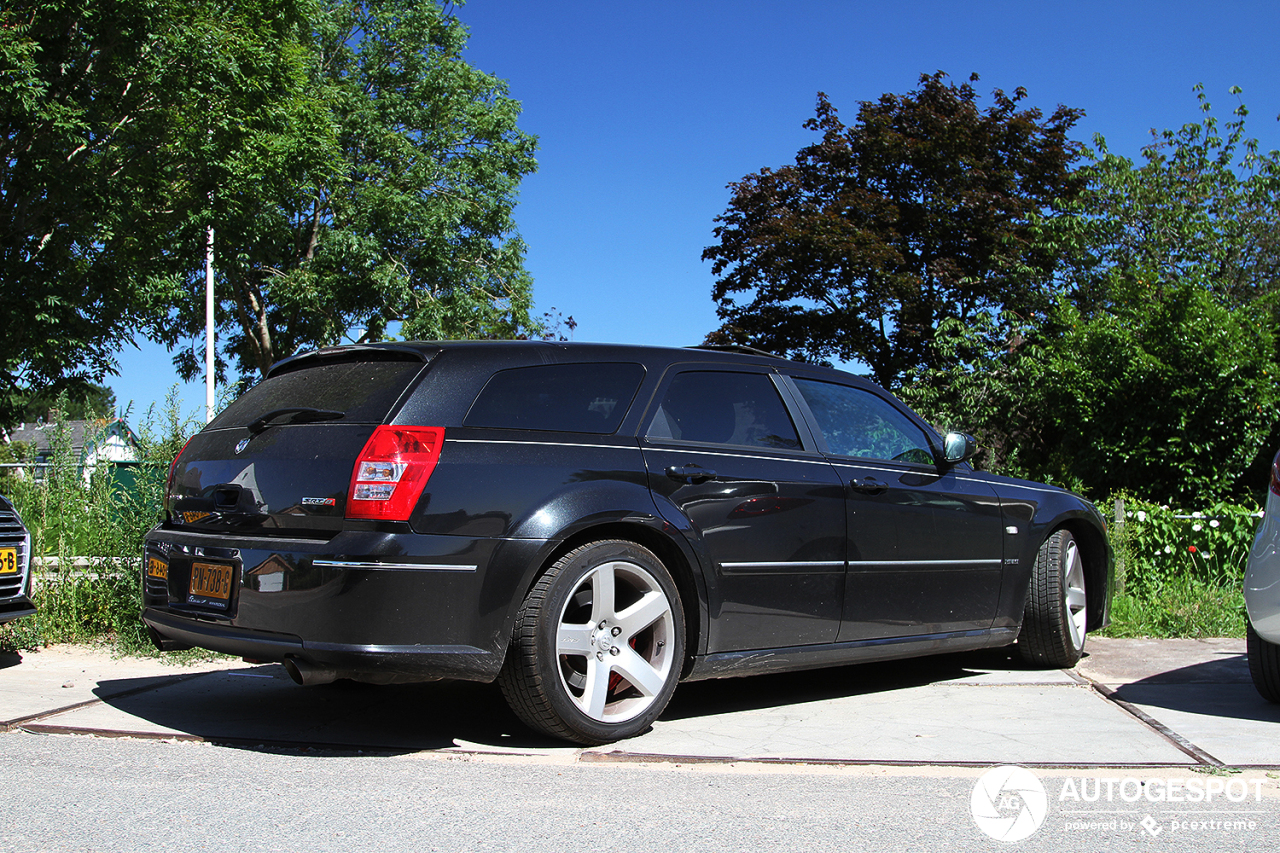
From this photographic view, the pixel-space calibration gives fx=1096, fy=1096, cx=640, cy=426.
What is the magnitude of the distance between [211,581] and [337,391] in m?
0.84

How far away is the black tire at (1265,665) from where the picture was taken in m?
4.77

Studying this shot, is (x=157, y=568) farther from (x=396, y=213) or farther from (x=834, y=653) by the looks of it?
(x=396, y=213)

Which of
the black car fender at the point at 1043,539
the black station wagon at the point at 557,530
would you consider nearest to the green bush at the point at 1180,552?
the black car fender at the point at 1043,539

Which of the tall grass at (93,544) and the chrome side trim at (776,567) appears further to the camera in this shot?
the tall grass at (93,544)

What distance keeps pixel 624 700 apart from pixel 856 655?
1.22m

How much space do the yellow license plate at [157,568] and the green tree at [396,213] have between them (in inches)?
940

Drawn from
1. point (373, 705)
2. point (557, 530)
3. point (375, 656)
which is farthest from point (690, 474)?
A: point (373, 705)

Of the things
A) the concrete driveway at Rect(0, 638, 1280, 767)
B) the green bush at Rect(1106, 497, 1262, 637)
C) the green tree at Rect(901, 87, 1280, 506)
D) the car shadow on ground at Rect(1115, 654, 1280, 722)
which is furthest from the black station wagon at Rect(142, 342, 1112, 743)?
the green tree at Rect(901, 87, 1280, 506)

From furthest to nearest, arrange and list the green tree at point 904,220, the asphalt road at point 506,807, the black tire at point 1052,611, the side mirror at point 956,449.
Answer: the green tree at point 904,220 → the black tire at point 1052,611 → the side mirror at point 956,449 → the asphalt road at point 506,807

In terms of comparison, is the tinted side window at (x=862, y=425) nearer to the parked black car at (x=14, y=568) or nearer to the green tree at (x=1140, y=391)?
the parked black car at (x=14, y=568)

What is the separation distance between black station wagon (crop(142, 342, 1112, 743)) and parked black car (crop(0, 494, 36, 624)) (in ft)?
5.76

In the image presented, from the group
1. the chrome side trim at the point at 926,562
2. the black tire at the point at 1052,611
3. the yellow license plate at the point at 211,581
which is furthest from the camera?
the black tire at the point at 1052,611

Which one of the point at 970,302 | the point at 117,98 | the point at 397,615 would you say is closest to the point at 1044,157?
the point at 970,302

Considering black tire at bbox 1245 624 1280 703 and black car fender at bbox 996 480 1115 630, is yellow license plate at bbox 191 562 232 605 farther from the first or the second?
black tire at bbox 1245 624 1280 703
